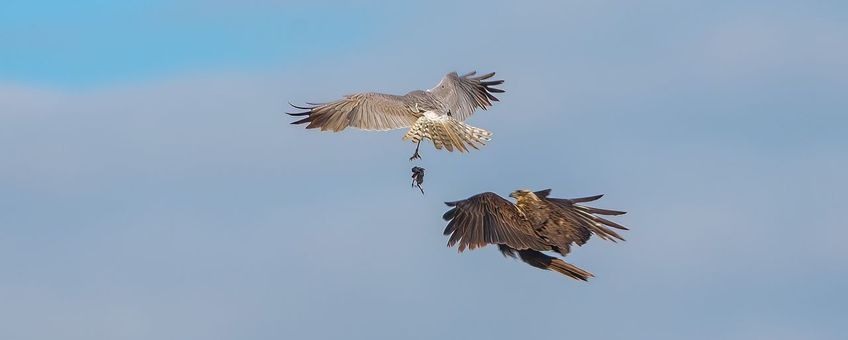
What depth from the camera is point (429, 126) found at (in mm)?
26406

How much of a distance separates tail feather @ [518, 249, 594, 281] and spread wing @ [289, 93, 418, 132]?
19.1ft

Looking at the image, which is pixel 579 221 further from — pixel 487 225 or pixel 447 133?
pixel 447 133

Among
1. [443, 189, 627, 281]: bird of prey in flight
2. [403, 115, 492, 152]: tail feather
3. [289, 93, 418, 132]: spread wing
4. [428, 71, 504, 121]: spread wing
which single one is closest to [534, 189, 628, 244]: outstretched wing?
[443, 189, 627, 281]: bird of prey in flight

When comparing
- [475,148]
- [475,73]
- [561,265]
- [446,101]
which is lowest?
[561,265]

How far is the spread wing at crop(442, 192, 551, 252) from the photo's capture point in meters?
21.0

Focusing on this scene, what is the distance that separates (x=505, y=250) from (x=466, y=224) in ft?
3.02

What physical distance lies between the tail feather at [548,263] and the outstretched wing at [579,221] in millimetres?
301

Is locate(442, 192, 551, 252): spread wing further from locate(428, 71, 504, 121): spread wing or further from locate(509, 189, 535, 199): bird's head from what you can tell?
locate(428, 71, 504, 121): spread wing

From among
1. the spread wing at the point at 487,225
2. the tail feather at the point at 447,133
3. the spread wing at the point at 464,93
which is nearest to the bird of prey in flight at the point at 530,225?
the spread wing at the point at 487,225

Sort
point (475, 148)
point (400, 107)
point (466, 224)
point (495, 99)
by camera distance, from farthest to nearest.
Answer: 1. point (495, 99)
2. point (400, 107)
3. point (475, 148)
4. point (466, 224)

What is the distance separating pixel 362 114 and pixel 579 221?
6373 millimetres

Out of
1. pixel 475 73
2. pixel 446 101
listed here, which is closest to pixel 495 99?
pixel 475 73

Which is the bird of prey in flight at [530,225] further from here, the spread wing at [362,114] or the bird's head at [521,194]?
the spread wing at [362,114]

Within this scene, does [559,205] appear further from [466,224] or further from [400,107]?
[400,107]
